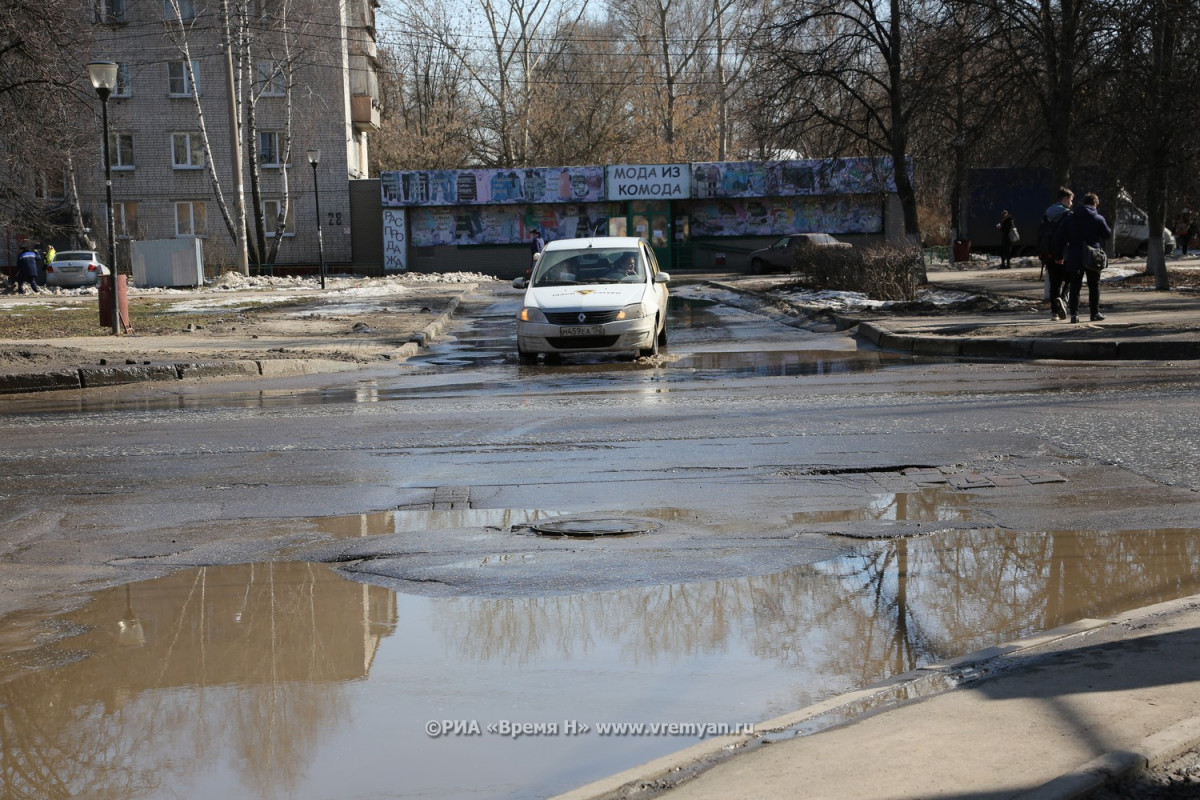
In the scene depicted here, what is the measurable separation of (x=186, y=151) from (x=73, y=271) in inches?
420

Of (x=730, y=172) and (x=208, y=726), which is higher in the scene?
(x=730, y=172)

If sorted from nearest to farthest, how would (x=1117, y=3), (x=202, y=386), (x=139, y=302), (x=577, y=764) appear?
1. (x=577, y=764)
2. (x=202, y=386)
3. (x=1117, y=3)
4. (x=139, y=302)

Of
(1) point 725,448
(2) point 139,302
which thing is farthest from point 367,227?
(1) point 725,448

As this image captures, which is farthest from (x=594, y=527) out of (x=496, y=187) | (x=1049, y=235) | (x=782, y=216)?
(x=782, y=216)

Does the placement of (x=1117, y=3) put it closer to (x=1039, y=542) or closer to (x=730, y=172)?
(x=1039, y=542)

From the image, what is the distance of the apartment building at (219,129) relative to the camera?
5362 cm

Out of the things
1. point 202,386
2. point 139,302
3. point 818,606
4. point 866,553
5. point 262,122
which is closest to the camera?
point 818,606

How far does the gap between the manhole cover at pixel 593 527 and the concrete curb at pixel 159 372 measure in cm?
1052

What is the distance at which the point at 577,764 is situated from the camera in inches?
154

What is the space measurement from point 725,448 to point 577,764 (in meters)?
5.57

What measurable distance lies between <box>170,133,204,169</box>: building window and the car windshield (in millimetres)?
41552

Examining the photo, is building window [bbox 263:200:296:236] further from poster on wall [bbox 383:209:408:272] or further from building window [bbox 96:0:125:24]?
building window [bbox 96:0:125:24]

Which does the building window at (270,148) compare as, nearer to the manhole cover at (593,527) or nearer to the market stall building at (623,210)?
the market stall building at (623,210)

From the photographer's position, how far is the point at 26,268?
41.8 m
